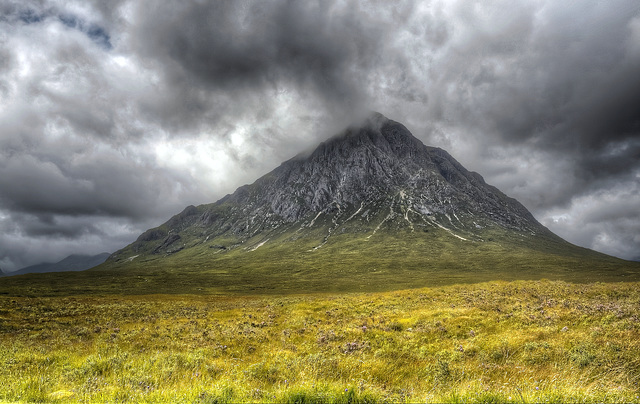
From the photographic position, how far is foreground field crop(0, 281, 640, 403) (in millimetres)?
6418

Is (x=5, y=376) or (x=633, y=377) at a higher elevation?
(x=633, y=377)

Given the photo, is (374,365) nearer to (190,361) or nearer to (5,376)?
(190,361)

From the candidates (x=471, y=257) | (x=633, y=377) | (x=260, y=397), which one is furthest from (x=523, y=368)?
(x=471, y=257)

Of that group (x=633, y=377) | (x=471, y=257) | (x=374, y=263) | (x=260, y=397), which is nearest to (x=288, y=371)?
(x=260, y=397)

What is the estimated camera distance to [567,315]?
14.6m

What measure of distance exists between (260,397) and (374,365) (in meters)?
4.63

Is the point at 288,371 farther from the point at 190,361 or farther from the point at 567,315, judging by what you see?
the point at 567,315

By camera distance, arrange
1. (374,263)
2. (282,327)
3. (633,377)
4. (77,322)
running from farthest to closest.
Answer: (374,263) < (77,322) < (282,327) < (633,377)

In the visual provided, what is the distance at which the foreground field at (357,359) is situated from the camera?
6.42 m

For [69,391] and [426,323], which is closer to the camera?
[69,391]

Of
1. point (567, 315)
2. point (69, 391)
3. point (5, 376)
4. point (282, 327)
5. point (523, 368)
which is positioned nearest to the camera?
point (69, 391)

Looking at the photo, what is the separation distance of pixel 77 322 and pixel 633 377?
35975 mm

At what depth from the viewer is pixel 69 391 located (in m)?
7.64

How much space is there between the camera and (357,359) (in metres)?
10.1
